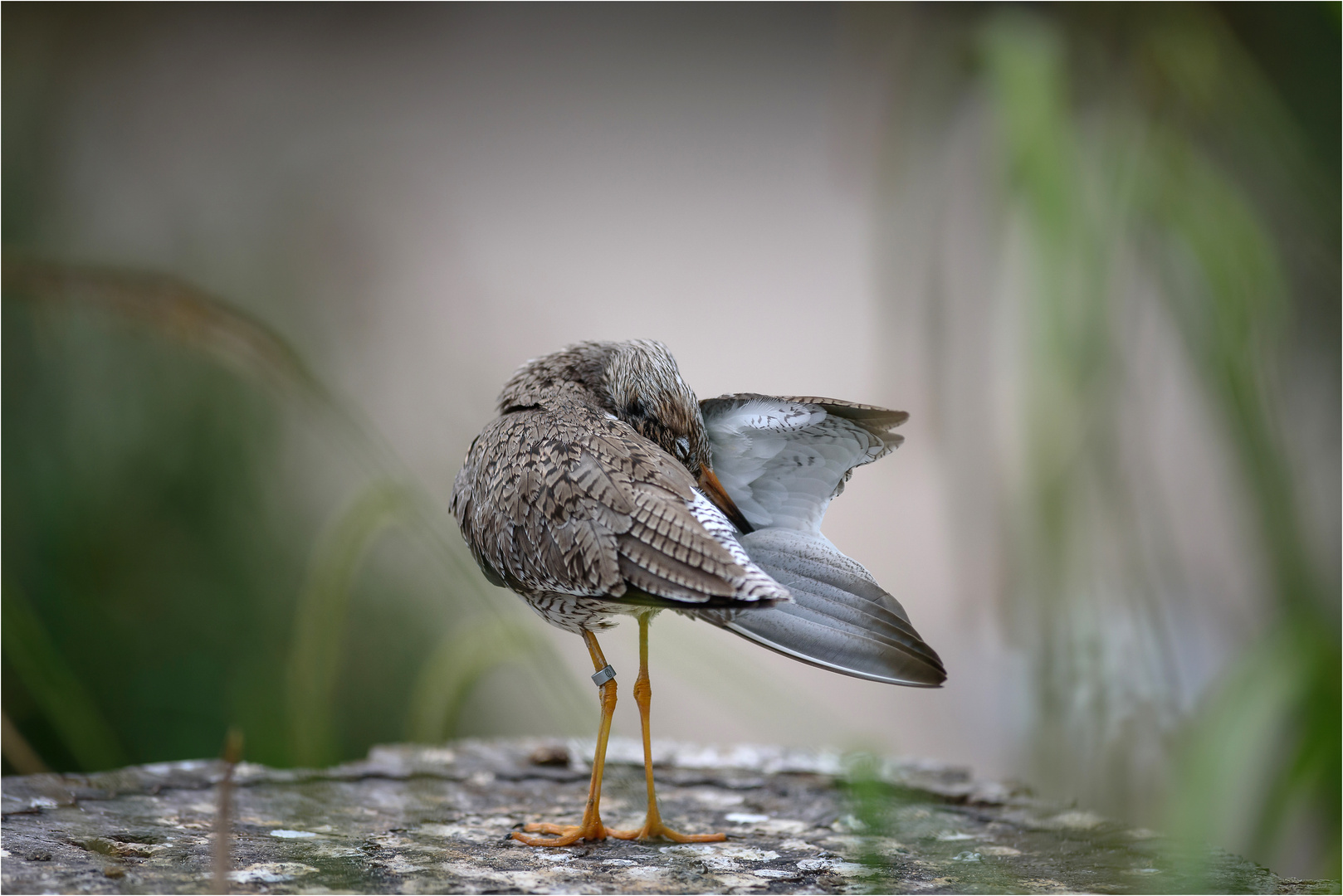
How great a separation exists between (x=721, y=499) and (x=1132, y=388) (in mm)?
699

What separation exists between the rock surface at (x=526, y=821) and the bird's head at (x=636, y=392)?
0.60 metres

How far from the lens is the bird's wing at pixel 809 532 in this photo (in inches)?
56.1

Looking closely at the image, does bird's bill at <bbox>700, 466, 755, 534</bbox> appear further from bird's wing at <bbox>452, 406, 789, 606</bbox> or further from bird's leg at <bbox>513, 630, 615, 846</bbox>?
bird's leg at <bbox>513, 630, 615, 846</bbox>

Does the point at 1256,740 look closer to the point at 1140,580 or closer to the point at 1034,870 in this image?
the point at 1140,580

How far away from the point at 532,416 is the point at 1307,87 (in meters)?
1.59

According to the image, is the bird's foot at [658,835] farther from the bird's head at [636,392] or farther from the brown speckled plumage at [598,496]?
the bird's head at [636,392]

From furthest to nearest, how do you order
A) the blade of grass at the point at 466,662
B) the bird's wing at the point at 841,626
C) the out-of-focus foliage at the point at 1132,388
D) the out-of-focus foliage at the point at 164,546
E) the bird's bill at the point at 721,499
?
1. the out-of-focus foliage at the point at 164,546
2. the bird's bill at the point at 721,499
3. the bird's wing at the point at 841,626
4. the blade of grass at the point at 466,662
5. the out-of-focus foliage at the point at 1132,388

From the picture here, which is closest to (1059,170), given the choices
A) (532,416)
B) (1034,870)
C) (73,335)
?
(532,416)

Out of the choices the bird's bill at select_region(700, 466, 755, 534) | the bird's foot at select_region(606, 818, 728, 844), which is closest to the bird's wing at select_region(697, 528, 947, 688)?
the bird's bill at select_region(700, 466, 755, 534)

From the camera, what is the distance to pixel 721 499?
1762 millimetres

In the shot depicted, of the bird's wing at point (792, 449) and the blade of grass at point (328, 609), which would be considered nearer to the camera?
the blade of grass at point (328, 609)

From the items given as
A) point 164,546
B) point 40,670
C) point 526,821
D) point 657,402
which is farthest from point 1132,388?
point 164,546

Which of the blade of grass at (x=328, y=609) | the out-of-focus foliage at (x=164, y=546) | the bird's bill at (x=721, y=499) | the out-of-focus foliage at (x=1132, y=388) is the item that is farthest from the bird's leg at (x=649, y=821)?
the out-of-focus foliage at (x=164, y=546)

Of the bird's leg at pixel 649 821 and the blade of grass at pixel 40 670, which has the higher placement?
the blade of grass at pixel 40 670
